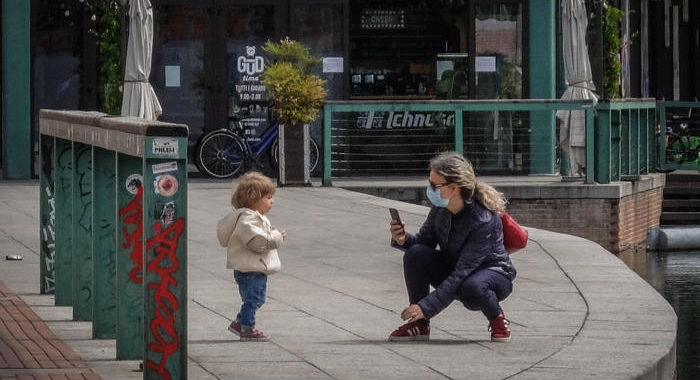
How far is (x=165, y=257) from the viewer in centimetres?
682

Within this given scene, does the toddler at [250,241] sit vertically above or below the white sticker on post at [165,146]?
below

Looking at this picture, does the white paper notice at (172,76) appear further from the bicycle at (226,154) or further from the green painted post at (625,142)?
the green painted post at (625,142)

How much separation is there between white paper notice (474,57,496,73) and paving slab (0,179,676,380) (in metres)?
9.46

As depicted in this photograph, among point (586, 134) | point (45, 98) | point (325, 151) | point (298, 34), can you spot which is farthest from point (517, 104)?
point (45, 98)

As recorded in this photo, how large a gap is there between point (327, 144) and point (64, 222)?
11455 mm

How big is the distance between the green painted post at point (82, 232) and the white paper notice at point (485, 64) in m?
15.4

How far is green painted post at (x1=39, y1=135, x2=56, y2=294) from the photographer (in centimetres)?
1054

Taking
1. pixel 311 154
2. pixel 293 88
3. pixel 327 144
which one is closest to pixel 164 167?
pixel 293 88

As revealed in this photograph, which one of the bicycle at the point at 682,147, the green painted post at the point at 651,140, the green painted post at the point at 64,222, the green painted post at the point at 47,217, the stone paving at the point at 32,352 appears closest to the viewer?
the stone paving at the point at 32,352

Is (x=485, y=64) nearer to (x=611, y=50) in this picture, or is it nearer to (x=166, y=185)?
(x=611, y=50)

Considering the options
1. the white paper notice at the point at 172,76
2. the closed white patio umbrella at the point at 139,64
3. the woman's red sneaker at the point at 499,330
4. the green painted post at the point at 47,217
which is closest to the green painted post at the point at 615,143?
the closed white patio umbrella at the point at 139,64

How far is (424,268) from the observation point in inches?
341

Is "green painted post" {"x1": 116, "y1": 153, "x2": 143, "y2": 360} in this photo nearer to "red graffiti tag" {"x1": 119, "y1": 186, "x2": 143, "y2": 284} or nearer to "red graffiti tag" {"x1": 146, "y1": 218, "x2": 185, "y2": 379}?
"red graffiti tag" {"x1": 119, "y1": 186, "x2": 143, "y2": 284}

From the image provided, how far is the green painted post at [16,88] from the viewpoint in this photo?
23297 millimetres
